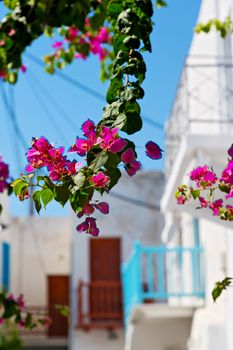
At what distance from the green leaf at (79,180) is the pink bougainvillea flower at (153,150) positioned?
25 centimetres

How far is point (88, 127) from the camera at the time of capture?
2.95 metres

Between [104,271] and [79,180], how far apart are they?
60.0 ft

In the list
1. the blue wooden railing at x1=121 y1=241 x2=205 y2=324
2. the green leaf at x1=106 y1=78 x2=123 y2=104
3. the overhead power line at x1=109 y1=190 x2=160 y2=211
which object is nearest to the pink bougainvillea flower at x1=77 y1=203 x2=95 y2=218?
the green leaf at x1=106 y1=78 x2=123 y2=104

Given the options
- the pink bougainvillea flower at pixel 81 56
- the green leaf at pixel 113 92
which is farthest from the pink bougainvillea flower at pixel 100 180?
the pink bougainvillea flower at pixel 81 56

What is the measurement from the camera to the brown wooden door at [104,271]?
801 inches

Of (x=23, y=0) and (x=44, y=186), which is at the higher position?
(x=23, y=0)

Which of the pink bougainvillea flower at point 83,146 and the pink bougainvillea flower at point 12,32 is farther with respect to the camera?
the pink bougainvillea flower at point 12,32

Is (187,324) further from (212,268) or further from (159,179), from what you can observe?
(159,179)

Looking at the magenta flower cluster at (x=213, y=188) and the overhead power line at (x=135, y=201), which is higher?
the overhead power line at (x=135, y=201)

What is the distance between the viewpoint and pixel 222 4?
390 inches

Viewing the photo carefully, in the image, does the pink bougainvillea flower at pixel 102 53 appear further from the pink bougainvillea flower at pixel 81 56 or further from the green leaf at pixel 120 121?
the green leaf at pixel 120 121

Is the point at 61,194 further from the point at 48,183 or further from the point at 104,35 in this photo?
the point at 104,35

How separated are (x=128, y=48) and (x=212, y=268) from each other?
783cm

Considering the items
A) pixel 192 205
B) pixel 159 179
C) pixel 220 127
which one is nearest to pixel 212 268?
pixel 220 127
